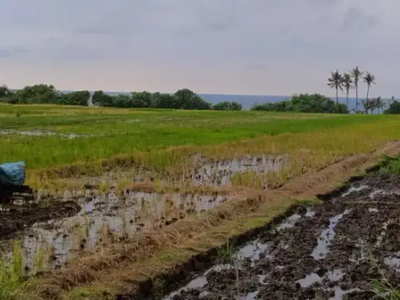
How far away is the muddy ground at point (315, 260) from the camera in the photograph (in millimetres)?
4480

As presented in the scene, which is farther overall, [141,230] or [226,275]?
[141,230]

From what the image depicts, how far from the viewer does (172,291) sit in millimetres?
4629

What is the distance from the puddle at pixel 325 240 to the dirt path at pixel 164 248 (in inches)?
29.3

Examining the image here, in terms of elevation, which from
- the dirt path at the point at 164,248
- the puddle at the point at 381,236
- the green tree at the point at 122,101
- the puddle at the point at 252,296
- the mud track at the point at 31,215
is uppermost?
the green tree at the point at 122,101

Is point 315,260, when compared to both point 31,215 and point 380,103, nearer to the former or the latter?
point 31,215

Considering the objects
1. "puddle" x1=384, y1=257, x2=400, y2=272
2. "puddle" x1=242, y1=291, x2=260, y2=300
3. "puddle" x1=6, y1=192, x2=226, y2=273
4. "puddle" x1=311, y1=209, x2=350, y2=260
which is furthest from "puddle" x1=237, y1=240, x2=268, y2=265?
"puddle" x1=384, y1=257, x2=400, y2=272

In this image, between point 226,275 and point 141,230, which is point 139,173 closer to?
point 141,230

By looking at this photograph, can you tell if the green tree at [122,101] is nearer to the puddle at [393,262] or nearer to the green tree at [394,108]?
the green tree at [394,108]

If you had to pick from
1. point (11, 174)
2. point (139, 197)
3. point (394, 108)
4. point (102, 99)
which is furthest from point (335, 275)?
point (394, 108)

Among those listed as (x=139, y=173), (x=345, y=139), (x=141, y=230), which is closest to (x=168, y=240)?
(x=141, y=230)

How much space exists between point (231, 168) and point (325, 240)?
576 cm

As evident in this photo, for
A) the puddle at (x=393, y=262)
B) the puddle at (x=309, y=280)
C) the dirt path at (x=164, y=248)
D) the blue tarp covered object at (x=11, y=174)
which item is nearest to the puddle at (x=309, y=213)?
the dirt path at (x=164, y=248)

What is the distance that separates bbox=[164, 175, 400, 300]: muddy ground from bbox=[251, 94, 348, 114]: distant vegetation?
165 ft

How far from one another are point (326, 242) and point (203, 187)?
3.21m
